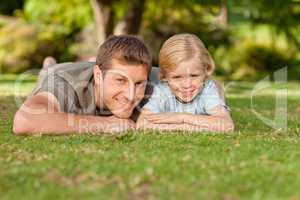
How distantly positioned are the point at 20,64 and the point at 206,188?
85.4ft

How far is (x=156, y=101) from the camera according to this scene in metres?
7.73

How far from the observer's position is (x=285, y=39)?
31859 mm

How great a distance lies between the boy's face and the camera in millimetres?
7453

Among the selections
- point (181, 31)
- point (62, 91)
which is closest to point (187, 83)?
point (62, 91)

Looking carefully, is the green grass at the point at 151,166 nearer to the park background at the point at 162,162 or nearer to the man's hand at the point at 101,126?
the park background at the point at 162,162

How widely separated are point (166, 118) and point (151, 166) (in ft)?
7.93

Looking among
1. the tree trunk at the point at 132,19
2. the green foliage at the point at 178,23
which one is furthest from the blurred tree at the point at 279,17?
the tree trunk at the point at 132,19

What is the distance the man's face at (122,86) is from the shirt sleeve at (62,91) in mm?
313

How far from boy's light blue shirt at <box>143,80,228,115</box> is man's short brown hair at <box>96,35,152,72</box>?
1.64ft

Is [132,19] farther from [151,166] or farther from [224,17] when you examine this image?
[151,166]

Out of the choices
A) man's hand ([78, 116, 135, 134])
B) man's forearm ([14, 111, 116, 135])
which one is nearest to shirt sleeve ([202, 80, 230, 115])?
man's hand ([78, 116, 135, 134])

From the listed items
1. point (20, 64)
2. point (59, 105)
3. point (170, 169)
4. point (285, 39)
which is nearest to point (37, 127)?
point (59, 105)

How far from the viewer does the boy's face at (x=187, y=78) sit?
24.5ft

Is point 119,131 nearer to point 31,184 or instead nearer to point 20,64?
point 31,184
